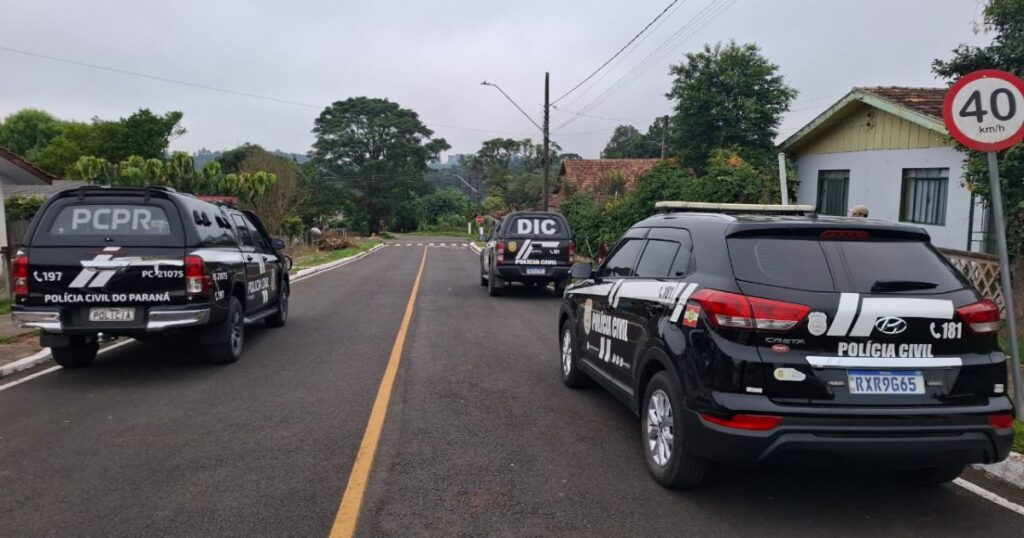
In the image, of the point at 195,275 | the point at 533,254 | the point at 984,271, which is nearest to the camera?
the point at 195,275

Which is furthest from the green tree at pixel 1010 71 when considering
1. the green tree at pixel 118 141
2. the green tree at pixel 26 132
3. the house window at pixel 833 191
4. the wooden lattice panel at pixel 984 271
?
the green tree at pixel 26 132

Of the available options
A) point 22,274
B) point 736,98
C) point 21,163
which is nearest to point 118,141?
point 21,163

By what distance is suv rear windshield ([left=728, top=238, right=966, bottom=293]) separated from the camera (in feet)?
13.4

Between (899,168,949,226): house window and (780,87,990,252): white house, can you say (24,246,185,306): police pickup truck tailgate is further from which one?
(899,168,949,226): house window

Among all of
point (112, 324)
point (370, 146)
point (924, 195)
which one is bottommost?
point (112, 324)

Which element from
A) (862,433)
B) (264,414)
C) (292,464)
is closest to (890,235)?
(862,433)

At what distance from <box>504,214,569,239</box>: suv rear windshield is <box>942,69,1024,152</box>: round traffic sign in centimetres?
967

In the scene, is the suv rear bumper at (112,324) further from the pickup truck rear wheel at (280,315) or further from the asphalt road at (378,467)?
the pickup truck rear wheel at (280,315)

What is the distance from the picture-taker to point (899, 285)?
410 cm

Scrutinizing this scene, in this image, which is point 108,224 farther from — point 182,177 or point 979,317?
point 182,177

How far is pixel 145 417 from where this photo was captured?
6027mm

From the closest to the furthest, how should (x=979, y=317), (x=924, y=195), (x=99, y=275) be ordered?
(x=979, y=317)
(x=99, y=275)
(x=924, y=195)

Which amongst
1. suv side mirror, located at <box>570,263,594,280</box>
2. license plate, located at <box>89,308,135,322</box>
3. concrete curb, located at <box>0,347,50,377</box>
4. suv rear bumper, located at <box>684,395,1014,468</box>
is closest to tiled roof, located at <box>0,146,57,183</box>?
concrete curb, located at <box>0,347,50,377</box>

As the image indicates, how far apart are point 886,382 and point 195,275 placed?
244 inches
